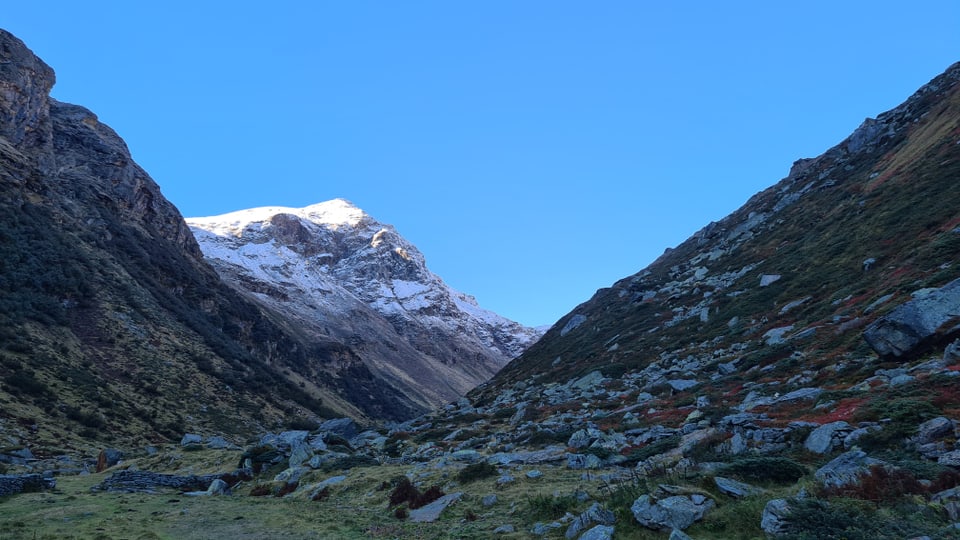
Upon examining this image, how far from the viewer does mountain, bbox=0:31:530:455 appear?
45.0 metres

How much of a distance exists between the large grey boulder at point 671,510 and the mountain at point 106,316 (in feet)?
133

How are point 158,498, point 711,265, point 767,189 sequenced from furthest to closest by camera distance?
point 767,189
point 711,265
point 158,498

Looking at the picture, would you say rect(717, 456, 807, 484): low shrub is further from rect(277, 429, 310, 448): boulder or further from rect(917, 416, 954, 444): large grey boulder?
rect(277, 429, 310, 448): boulder

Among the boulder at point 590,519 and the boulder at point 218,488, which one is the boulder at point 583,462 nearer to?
the boulder at point 590,519

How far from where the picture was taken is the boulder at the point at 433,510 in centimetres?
1560

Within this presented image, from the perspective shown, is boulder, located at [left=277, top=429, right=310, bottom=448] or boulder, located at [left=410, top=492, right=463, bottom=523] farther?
boulder, located at [left=277, top=429, right=310, bottom=448]

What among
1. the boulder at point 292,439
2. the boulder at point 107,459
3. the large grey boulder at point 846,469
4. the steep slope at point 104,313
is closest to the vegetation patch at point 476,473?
the large grey boulder at point 846,469

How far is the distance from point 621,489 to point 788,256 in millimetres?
44975

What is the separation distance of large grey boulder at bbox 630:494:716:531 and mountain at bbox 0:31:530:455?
133ft

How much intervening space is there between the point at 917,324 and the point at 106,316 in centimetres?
7750

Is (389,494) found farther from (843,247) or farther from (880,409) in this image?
(843,247)

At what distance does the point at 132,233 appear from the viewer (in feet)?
296

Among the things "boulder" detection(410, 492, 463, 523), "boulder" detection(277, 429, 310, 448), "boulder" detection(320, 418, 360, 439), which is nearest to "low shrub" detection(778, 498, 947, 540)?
"boulder" detection(410, 492, 463, 523)

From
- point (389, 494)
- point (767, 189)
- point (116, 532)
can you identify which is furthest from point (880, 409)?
point (767, 189)
